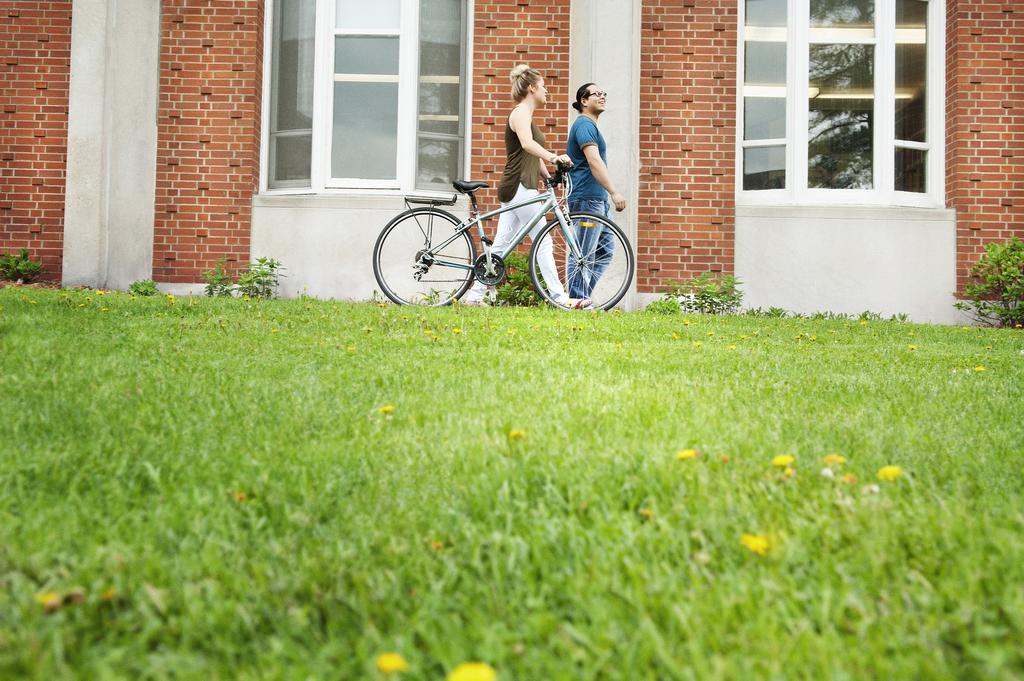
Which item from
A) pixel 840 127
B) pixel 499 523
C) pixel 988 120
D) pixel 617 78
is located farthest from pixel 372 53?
pixel 499 523

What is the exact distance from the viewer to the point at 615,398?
312cm

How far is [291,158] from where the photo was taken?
30.8 ft

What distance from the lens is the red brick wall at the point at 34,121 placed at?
927 centimetres

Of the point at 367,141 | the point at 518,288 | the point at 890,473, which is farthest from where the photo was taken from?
the point at 367,141

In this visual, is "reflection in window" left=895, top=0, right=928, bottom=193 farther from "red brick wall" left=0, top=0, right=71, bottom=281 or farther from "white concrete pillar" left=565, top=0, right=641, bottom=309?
"red brick wall" left=0, top=0, right=71, bottom=281

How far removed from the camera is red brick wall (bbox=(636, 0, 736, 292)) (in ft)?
29.7

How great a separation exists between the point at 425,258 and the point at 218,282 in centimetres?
281

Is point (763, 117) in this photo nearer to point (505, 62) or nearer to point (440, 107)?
point (505, 62)

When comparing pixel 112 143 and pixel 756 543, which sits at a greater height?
pixel 112 143

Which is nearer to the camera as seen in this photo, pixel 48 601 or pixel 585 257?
pixel 48 601

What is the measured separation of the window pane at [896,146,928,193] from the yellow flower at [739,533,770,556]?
28.9 feet

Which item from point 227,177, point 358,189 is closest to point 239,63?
point 227,177

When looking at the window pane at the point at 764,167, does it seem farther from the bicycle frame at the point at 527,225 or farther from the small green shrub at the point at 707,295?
the bicycle frame at the point at 527,225

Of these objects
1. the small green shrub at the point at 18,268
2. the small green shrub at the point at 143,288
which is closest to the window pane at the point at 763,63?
the small green shrub at the point at 143,288
